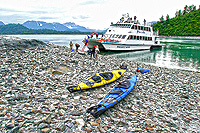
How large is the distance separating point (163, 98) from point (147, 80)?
3.10 meters

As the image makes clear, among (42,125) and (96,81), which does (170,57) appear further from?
(42,125)

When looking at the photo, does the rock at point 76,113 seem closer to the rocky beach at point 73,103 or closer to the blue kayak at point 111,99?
the rocky beach at point 73,103

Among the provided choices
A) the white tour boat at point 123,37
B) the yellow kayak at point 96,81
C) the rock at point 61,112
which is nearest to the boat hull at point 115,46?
the white tour boat at point 123,37

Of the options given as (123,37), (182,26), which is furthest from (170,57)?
(182,26)

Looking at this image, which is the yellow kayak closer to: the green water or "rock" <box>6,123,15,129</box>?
"rock" <box>6,123,15,129</box>

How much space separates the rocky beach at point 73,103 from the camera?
585cm

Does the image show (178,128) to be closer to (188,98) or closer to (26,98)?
(188,98)

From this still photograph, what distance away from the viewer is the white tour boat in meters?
32.3

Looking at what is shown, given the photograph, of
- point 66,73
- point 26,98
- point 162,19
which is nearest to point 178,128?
point 26,98

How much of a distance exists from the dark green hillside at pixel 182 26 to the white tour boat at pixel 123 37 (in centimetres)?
8899

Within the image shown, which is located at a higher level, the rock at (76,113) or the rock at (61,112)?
the rock at (61,112)

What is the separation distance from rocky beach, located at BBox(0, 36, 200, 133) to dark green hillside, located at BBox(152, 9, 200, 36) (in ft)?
381

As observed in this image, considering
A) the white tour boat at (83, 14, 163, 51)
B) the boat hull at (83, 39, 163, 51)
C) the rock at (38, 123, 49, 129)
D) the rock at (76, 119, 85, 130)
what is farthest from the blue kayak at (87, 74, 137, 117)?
the white tour boat at (83, 14, 163, 51)

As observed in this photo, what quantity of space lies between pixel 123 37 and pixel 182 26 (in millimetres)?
108587
